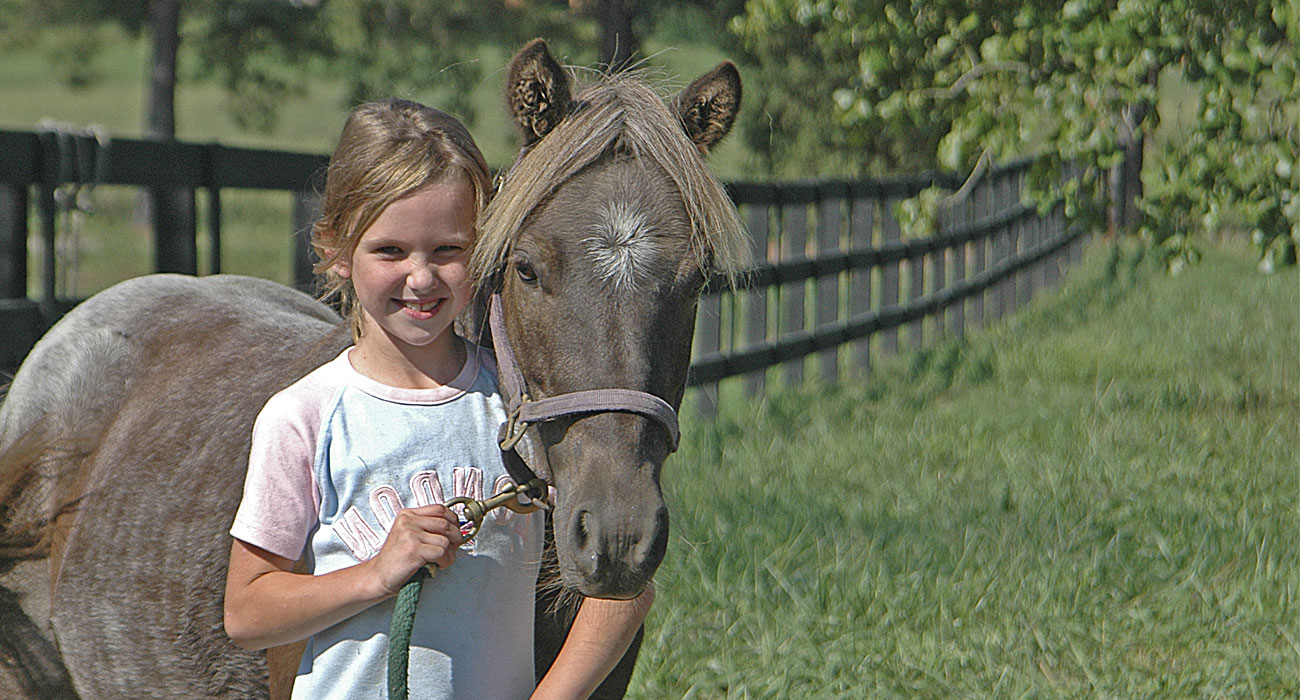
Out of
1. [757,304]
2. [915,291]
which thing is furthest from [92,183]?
[915,291]

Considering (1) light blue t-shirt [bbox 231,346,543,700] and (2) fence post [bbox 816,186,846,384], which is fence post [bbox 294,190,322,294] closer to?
(1) light blue t-shirt [bbox 231,346,543,700]

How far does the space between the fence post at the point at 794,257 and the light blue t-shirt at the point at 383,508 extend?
6665mm

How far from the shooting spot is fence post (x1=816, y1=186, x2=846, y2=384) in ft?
30.3

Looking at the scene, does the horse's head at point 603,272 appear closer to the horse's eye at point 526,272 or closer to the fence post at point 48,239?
the horse's eye at point 526,272

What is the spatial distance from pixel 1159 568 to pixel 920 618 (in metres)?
1.00

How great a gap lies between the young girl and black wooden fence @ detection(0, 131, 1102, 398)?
1.69 ft

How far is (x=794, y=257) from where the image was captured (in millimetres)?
8742

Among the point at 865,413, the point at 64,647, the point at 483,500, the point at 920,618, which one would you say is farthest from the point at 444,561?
the point at 865,413

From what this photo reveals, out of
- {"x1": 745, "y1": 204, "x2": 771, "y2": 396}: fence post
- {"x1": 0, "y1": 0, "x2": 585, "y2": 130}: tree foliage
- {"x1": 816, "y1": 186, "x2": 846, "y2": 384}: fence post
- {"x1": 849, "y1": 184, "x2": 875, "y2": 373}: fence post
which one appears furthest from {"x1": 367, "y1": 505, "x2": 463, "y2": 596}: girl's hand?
{"x1": 0, "y1": 0, "x2": 585, "y2": 130}: tree foliage

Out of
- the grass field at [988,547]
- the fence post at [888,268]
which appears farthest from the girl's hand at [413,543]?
the fence post at [888,268]

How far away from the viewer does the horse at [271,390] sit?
6.18 feet

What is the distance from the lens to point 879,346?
37.2 feet

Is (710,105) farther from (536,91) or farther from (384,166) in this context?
(384,166)

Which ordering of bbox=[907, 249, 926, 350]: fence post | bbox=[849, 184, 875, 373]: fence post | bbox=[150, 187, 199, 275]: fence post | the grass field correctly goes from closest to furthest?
the grass field, bbox=[150, 187, 199, 275]: fence post, bbox=[849, 184, 875, 373]: fence post, bbox=[907, 249, 926, 350]: fence post
